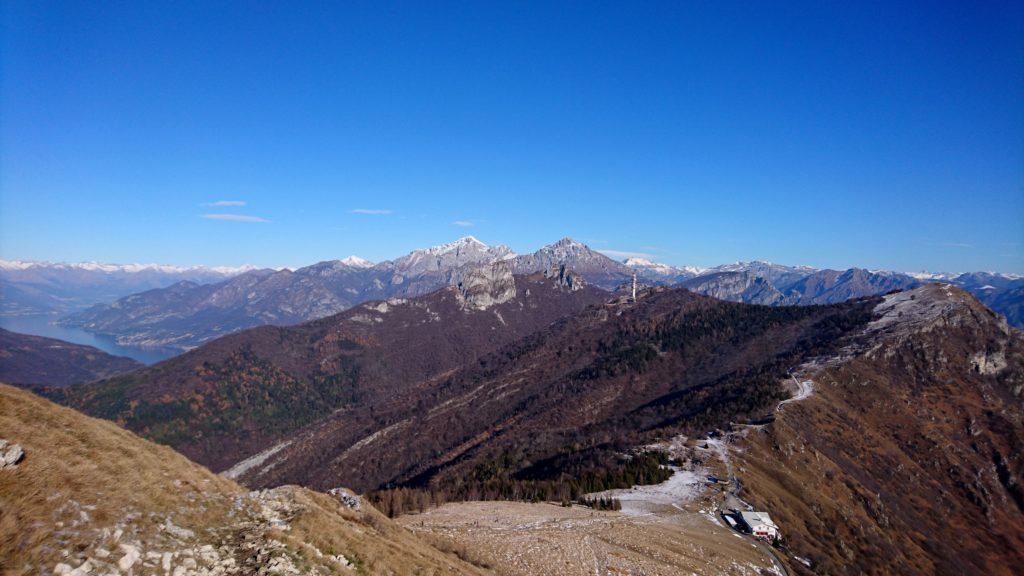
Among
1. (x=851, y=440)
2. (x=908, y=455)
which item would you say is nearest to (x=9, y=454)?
(x=851, y=440)

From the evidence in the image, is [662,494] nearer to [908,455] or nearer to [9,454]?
[9,454]

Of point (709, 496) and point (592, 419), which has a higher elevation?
point (709, 496)

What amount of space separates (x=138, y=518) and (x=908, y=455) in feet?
462

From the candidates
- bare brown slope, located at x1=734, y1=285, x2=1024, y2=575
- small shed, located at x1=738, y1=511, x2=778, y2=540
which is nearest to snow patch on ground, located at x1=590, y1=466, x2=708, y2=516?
bare brown slope, located at x1=734, y1=285, x2=1024, y2=575

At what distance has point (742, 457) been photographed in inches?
3113

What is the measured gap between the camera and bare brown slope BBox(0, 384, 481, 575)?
46.5 feet

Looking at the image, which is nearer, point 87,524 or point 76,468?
point 87,524

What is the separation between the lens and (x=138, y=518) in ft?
56.1

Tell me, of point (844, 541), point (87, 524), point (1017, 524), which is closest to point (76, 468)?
point (87, 524)

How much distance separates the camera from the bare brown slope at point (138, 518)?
1419 centimetres

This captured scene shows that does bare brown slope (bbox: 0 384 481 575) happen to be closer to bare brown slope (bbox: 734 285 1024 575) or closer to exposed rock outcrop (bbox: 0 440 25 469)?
exposed rock outcrop (bbox: 0 440 25 469)

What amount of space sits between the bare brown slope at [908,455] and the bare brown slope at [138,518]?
2076 inches

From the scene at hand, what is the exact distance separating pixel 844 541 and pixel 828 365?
292 ft

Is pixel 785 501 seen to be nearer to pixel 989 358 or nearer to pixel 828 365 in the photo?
pixel 828 365
